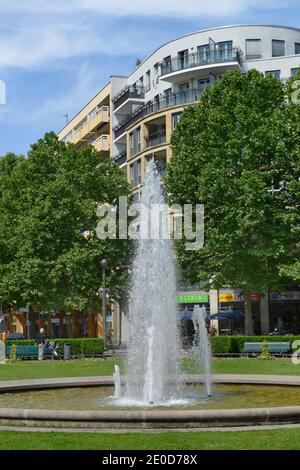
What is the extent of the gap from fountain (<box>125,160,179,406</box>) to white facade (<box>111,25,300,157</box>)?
1514 inches

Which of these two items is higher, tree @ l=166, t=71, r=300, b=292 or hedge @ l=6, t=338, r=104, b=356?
tree @ l=166, t=71, r=300, b=292

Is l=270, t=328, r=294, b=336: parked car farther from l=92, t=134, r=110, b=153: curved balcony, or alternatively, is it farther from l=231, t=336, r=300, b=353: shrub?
l=92, t=134, r=110, b=153: curved balcony

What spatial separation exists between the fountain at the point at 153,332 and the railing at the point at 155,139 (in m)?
37.3

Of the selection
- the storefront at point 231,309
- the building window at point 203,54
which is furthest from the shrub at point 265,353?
the building window at point 203,54

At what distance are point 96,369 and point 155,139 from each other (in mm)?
32329

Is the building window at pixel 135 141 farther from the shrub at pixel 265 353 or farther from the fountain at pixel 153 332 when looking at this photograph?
the fountain at pixel 153 332

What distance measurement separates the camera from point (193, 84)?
56.2 m

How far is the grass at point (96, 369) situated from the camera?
23859 millimetres

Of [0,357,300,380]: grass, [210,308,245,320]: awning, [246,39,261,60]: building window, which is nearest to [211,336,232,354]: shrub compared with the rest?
[0,357,300,380]: grass

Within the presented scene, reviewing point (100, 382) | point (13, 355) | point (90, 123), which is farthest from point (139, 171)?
point (100, 382)

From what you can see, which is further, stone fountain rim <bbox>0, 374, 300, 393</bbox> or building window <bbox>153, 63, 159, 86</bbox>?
building window <bbox>153, 63, 159, 86</bbox>

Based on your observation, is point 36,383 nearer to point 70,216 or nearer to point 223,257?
point 223,257

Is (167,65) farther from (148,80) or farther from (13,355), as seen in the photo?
(13,355)

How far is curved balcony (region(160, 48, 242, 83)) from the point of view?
177 feet
